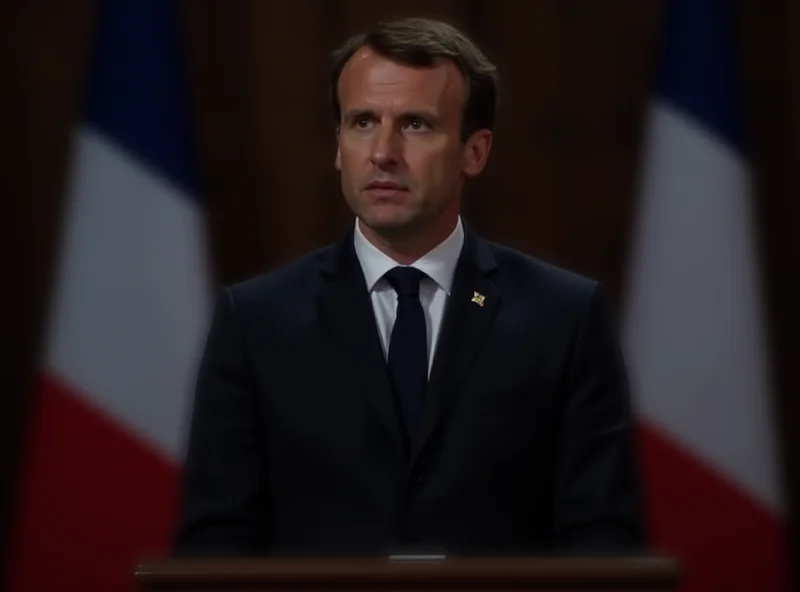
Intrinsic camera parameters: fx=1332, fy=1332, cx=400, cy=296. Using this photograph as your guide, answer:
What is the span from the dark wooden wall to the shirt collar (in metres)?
1.07

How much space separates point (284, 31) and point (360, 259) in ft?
3.92

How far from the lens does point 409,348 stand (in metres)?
1.63

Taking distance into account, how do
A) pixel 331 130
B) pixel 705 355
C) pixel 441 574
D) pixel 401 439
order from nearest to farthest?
1. pixel 441 574
2. pixel 401 439
3. pixel 705 355
4. pixel 331 130

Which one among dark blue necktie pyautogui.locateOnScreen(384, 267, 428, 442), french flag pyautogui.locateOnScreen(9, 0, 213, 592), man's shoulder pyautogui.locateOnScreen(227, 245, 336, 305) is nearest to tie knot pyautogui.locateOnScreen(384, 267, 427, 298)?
dark blue necktie pyautogui.locateOnScreen(384, 267, 428, 442)

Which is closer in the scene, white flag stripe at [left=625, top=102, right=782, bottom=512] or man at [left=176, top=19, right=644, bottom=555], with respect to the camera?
man at [left=176, top=19, right=644, bottom=555]

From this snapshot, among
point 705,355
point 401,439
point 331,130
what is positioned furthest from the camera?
point 331,130

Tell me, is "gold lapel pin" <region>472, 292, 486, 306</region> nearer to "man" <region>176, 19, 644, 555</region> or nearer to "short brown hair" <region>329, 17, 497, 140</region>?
"man" <region>176, 19, 644, 555</region>

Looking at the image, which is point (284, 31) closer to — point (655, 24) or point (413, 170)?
point (655, 24)

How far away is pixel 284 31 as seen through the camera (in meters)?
2.75

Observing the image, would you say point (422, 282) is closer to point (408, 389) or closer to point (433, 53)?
Answer: point (408, 389)

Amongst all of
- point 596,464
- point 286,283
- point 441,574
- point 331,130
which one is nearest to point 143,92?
point 331,130

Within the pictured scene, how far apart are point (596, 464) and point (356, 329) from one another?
33cm

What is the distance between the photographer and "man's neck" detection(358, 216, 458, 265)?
65.2 inches

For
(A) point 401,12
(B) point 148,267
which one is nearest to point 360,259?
(B) point 148,267
